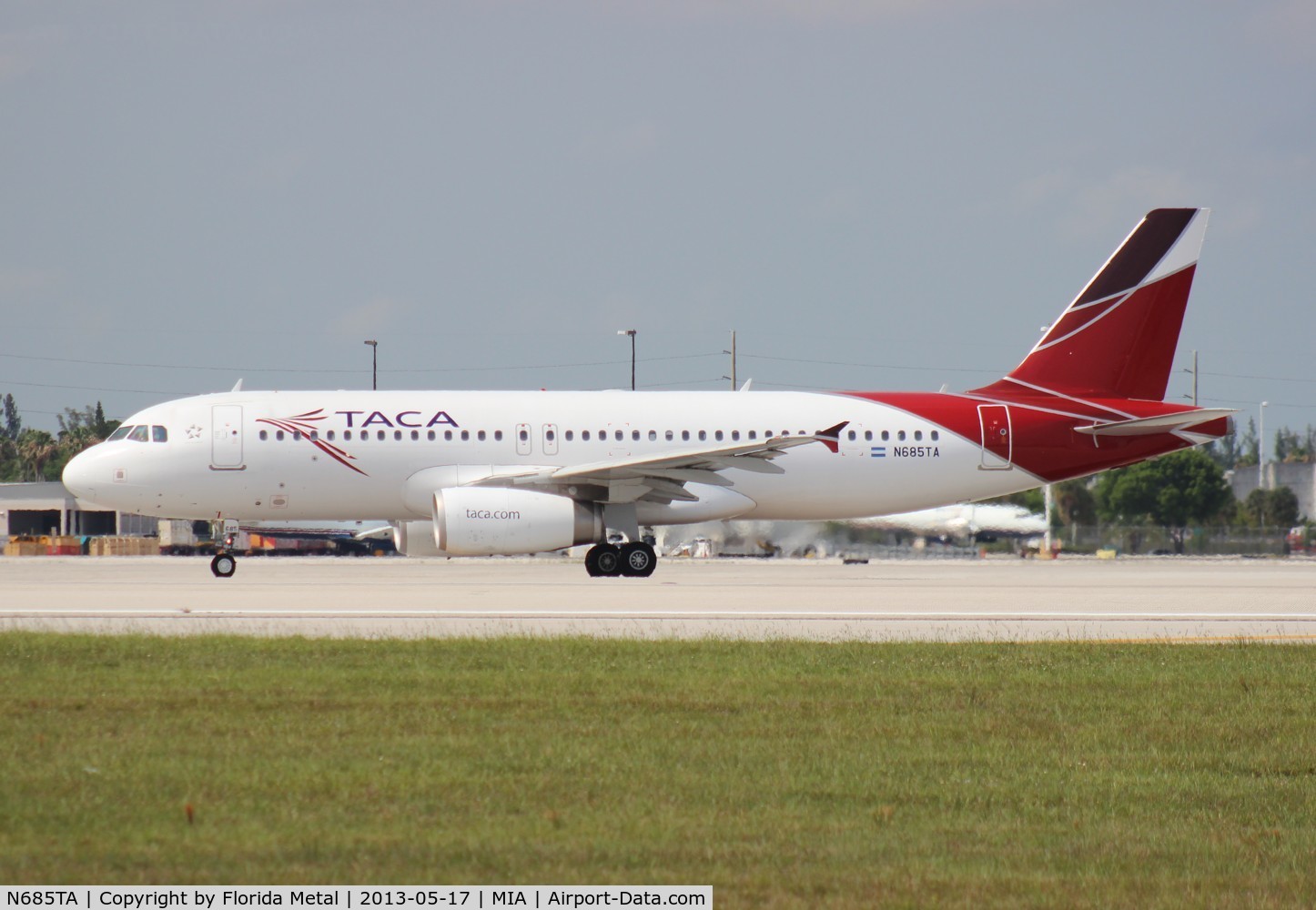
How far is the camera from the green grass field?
242 inches

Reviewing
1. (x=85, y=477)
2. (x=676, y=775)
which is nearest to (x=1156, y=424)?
(x=85, y=477)

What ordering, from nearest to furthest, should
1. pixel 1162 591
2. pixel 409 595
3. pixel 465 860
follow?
1. pixel 465 860
2. pixel 409 595
3. pixel 1162 591

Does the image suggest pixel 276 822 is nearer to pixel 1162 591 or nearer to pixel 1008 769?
pixel 1008 769

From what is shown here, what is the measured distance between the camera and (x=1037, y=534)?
5106cm

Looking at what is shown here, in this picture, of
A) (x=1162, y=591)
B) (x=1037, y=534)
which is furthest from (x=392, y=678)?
(x=1037, y=534)

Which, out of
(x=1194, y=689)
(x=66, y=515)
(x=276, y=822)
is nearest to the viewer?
(x=276, y=822)

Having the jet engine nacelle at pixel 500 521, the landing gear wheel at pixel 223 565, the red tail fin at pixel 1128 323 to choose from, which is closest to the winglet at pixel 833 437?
the red tail fin at pixel 1128 323

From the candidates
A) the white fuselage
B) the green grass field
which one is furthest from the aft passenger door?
the green grass field

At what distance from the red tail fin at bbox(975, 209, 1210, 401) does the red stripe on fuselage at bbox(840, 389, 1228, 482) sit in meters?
0.50

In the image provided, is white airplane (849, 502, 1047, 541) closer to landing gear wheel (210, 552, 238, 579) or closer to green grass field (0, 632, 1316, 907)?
landing gear wheel (210, 552, 238, 579)

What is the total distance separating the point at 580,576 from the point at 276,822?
22137 mm

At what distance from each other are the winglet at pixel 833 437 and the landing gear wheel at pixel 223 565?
11.3m

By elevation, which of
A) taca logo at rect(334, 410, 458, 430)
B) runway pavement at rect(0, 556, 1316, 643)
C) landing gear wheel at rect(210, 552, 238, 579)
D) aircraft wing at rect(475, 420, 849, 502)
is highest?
taca logo at rect(334, 410, 458, 430)

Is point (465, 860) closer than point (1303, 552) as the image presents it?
Yes
